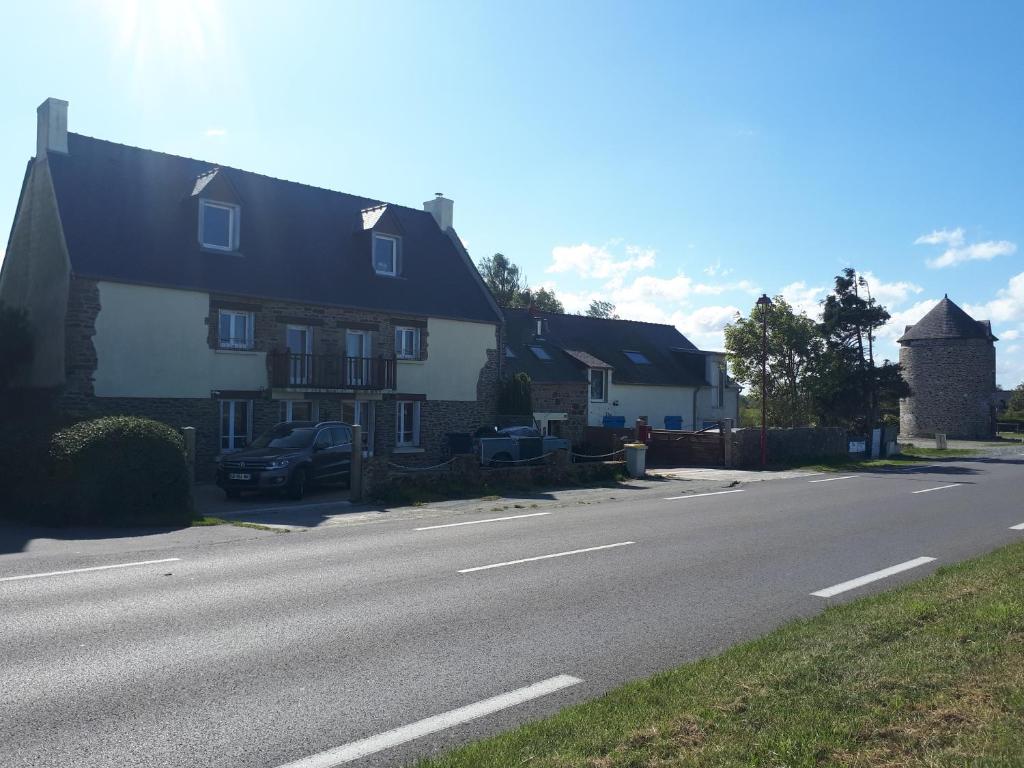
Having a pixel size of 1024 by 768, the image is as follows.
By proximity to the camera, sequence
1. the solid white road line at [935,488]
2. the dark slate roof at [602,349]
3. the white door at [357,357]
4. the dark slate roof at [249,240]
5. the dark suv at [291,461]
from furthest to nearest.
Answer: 1. the dark slate roof at [602,349]
2. the white door at [357,357]
3. the dark slate roof at [249,240]
4. the solid white road line at [935,488]
5. the dark suv at [291,461]

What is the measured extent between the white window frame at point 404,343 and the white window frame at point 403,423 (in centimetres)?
150

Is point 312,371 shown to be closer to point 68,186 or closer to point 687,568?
point 68,186

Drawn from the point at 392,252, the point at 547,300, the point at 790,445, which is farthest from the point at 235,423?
the point at 547,300

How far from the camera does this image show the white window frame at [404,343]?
28609mm

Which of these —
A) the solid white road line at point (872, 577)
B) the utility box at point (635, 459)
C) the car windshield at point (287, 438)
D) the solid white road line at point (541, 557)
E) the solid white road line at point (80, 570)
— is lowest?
the solid white road line at point (80, 570)

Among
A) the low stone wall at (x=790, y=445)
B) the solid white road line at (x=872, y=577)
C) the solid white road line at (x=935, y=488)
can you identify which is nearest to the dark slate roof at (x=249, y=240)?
the low stone wall at (x=790, y=445)

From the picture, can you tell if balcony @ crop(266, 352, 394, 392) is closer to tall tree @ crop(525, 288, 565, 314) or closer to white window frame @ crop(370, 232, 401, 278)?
white window frame @ crop(370, 232, 401, 278)

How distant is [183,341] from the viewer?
23.4 m

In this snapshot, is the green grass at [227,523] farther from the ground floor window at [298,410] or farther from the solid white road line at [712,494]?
the ground floor window at [298,410]

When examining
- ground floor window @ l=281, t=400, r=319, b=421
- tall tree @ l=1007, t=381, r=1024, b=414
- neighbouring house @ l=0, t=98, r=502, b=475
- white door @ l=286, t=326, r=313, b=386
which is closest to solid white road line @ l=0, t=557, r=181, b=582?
neighbouring house @ l=0, t=98, r=502, b=475

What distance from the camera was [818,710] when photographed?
195 inches

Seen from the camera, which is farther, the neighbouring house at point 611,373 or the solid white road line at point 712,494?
the neighbouring house at point 611,373

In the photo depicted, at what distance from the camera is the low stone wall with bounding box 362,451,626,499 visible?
753 inches

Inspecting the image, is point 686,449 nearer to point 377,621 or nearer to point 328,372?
point 328,372
